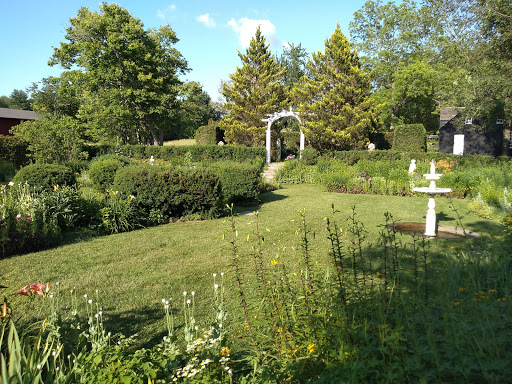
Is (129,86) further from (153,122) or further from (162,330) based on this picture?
(162,330)

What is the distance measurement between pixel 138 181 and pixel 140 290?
3.87 m

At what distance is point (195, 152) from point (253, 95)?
344 inches

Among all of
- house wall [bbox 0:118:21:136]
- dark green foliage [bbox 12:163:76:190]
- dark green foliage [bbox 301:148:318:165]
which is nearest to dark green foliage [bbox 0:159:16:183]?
dark green foliage [bbox 12:163:76:190]

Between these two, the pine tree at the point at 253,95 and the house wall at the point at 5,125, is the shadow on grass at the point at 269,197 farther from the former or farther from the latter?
the house wall at the point at 5,125

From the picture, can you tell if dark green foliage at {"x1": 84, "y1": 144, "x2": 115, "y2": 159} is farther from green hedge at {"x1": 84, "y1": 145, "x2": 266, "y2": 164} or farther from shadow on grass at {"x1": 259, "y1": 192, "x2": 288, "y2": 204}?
shadow on grass at {"x1": 259, "y1": 192, "x2": 288, "y2": 204}

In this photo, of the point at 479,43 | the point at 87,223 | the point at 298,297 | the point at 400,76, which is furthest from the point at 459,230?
the point at 400,76

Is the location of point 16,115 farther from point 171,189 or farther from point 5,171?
point 171,189

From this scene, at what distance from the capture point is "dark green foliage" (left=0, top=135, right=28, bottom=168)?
18.3m

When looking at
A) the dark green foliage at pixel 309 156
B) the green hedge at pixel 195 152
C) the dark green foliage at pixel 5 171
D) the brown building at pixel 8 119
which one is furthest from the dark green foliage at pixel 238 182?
the brown building at pixel 8 119

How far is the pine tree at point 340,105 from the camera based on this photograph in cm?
2209

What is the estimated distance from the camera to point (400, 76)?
29.0 m

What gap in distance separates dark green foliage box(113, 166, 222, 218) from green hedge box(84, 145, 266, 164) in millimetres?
11802

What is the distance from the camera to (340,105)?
22703 millimetres

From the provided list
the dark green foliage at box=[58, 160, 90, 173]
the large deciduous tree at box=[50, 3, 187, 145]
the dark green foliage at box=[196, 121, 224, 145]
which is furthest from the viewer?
the dark green foliage at box=[196, 121, 224, 145]
